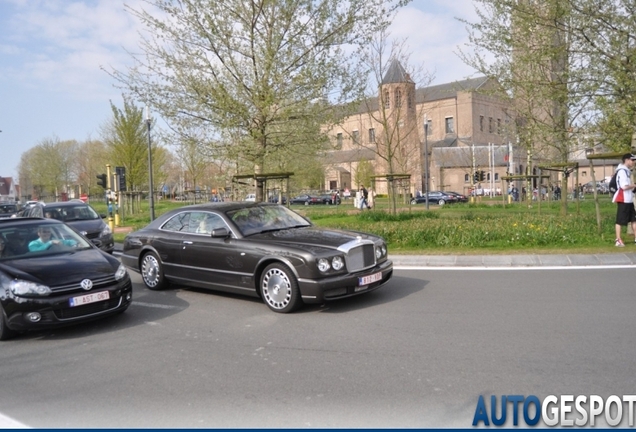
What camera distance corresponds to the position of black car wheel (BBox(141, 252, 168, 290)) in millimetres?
9297

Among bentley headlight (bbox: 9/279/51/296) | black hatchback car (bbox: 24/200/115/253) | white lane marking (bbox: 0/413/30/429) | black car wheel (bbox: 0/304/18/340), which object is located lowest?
white lane marking (bbox: 0/413/30/429)

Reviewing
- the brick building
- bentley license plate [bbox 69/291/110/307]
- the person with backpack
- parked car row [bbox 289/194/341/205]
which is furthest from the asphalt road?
parked car row [bbox 289/194/341/205]

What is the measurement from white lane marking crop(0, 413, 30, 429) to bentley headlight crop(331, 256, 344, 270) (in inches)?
158

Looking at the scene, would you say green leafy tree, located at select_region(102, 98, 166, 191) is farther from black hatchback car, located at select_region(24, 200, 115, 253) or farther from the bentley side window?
the bentley side window

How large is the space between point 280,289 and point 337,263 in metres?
0.85

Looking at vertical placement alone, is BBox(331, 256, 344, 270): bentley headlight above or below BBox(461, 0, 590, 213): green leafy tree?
below

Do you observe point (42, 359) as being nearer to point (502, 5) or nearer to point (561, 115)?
point (502, 5)

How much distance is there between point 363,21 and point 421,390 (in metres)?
13.3

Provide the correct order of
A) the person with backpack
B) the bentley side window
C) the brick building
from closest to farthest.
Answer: the bentley side window < the person with backpack < the brick building

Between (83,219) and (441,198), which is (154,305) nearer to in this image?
(83,219)

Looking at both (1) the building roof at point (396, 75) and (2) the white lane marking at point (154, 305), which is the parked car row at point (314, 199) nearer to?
(1) the building roof at point (396, 75)

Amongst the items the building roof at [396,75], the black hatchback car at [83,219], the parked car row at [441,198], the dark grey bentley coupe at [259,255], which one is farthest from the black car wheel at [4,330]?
the parked car row at [441,198]

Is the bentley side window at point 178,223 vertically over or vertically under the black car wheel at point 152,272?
over

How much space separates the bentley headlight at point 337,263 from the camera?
730 cm
